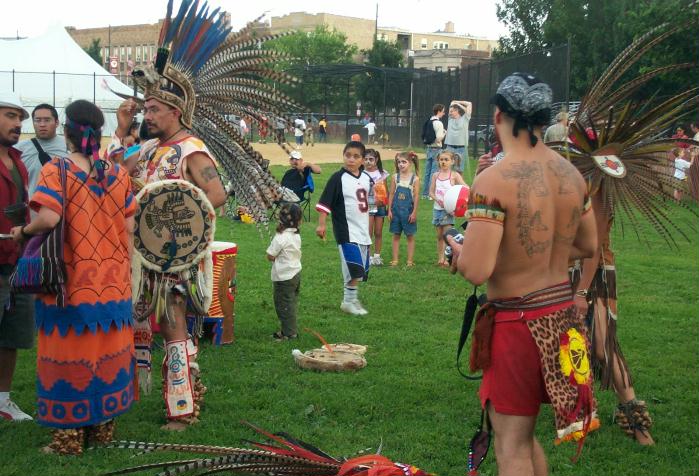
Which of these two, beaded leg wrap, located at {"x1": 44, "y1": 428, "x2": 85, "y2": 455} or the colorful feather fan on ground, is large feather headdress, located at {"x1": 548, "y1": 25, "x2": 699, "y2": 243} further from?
beaded leg wrap, located at {"x1": 44, "y1": 428, "x2": 85, "y2": 455}

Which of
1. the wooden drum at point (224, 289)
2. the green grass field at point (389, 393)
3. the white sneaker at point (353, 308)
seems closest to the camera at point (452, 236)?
the green grass field at point (389, 393)

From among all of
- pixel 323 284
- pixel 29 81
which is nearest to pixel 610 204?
pixel 323 284

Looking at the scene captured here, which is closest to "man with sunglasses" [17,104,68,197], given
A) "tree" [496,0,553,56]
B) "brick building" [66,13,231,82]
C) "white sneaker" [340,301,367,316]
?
"white sneaker" [340,301,367,316]

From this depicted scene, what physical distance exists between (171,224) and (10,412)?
1645mm

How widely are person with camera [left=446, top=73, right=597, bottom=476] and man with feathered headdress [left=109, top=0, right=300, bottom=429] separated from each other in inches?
84.6

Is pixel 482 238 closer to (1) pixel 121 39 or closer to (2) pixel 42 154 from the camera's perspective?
(2) pixel 42 154

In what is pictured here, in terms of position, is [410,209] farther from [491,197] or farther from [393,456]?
[491,197]

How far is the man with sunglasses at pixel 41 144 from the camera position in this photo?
611 cm

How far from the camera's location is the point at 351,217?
8508 mm

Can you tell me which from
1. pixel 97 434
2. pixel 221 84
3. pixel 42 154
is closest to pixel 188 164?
pixel 221 84

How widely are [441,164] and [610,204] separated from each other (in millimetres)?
6548

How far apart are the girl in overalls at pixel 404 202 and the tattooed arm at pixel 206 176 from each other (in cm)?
632

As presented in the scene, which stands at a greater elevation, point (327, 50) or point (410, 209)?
point (327, 50)

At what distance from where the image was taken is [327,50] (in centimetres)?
6619
